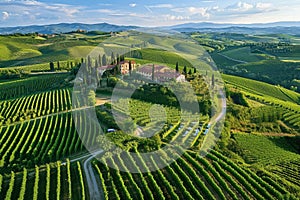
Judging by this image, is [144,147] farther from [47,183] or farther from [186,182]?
[47,183]

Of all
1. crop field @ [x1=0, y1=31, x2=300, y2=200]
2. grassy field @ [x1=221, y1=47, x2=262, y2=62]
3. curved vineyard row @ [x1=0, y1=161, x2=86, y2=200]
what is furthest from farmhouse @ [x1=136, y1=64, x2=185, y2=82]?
grassy field @ [x1=221, y1=47, x2=262, y2=62]

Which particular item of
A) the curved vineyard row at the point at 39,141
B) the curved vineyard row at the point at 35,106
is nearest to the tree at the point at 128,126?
the curved vineyard row at the point at 39,141

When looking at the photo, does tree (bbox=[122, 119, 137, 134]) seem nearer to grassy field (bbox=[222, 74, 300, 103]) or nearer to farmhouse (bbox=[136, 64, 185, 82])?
farmhouse (bbox=[136, 64, 185, 82])

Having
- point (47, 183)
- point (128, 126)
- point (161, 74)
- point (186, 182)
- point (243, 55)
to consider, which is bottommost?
point (186, 182)

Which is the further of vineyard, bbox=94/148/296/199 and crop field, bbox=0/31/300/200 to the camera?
crop field, bbox=0/31/300/200

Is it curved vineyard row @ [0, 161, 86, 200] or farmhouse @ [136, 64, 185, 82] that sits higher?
farmhouse @ [136, 64, 185, 82]

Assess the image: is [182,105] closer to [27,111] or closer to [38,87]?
[27,111]

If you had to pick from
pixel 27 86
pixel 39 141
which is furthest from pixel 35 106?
pixel 27 86

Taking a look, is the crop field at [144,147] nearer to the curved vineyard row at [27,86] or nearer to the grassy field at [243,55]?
the curved vineyard row at [27,86]

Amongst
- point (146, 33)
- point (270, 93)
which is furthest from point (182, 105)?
point (146, 33)

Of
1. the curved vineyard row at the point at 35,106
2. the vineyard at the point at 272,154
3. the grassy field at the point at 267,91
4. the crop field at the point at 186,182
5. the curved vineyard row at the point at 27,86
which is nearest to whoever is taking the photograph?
the crop field at the point at 186,182

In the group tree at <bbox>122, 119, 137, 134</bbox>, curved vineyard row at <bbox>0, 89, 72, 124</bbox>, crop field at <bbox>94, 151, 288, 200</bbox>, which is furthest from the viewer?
curved vineyard row at <bbox>0, 89, 72, 124</bbox>

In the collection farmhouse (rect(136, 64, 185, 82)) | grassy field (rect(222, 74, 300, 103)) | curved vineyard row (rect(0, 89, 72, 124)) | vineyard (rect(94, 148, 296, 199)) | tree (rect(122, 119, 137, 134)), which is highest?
farmhouse (rect(136, 64, 185, 82))

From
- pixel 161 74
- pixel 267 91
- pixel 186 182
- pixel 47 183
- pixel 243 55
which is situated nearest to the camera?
pixel 47 183
